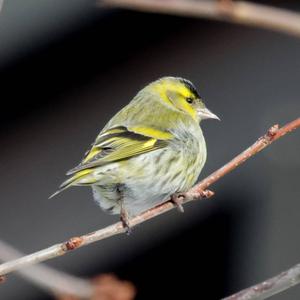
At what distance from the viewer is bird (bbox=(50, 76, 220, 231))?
4.31 m

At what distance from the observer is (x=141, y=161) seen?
4.49 m

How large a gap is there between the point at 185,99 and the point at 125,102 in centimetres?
226

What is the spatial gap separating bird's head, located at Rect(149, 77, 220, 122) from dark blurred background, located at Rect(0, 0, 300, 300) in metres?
1.67

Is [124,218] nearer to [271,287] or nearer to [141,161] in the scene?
[141,161]

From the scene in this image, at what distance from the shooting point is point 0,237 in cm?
783

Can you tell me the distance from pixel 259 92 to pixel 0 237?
278 cm

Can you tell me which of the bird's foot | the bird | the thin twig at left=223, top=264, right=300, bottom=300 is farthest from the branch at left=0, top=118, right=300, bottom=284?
the thin twig at left=223, top=264, right=300, bottom=300

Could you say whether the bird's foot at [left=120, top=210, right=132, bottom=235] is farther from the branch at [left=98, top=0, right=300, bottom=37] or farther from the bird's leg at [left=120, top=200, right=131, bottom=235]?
the branch at [left=98, top=0, right=300, bottom=37]

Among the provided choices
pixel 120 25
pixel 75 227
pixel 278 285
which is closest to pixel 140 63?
pixel 120 25

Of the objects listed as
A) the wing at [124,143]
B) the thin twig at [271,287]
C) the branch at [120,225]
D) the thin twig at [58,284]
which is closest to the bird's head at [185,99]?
the wing at [124,143]

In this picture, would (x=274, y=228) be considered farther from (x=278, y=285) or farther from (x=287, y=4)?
(x=278, y=285)

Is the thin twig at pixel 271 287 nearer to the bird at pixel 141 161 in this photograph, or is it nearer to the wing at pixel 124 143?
the bird at pixel 141 161

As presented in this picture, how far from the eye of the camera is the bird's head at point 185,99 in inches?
211

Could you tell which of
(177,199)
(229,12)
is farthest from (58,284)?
(229,12)
